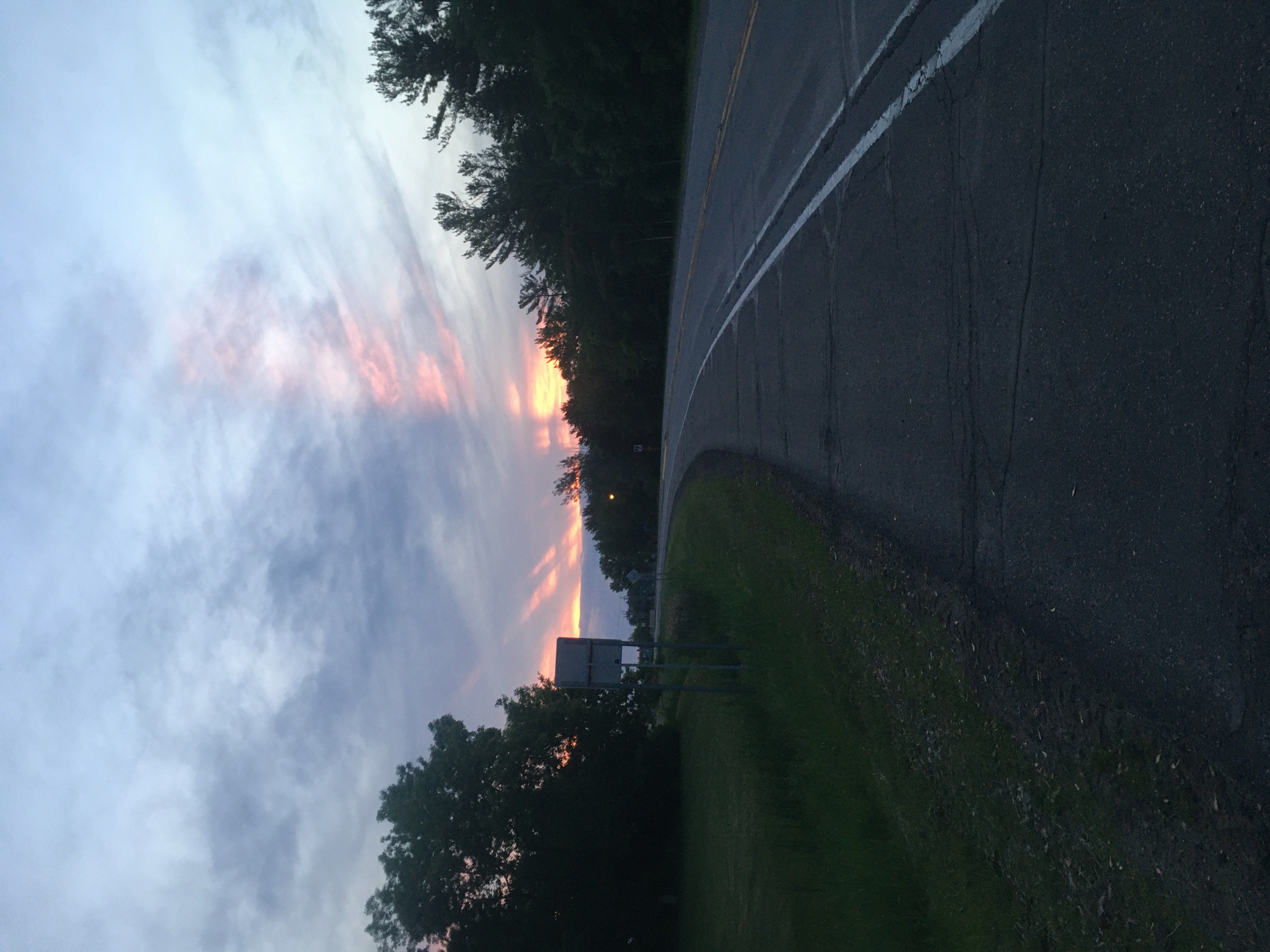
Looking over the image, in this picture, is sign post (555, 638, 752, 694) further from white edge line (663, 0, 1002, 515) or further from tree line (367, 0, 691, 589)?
tree line (367, 0, 691, 589)

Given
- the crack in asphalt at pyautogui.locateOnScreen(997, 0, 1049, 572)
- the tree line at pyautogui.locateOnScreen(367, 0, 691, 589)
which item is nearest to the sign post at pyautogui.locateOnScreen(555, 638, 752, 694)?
the crack in asphalt at pyautogui.locateOnScreen(997, 0, 1049, 572)

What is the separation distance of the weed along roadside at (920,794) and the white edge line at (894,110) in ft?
12.4

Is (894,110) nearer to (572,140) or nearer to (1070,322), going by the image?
(1070,322)

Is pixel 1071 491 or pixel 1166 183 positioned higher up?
pixel 1166 183

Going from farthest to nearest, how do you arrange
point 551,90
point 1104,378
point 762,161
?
point 551,90 → point 762,161 → point 1104,378

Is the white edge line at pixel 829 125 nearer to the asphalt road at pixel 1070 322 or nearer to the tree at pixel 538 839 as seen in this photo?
the asphalt road at pixel 1070 322

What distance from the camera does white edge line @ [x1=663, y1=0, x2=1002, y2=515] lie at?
6.83m

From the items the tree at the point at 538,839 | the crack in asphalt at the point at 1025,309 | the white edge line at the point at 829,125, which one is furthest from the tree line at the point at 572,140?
the crack in asphalt at the point at 1025,309

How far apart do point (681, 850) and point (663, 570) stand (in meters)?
13.6

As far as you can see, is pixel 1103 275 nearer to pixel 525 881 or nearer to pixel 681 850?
pixel 681 850

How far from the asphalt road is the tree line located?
1769cm

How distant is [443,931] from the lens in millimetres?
24609

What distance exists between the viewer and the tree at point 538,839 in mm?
24094

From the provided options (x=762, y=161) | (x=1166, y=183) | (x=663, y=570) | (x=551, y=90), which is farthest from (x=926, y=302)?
(x=663, y=570)
